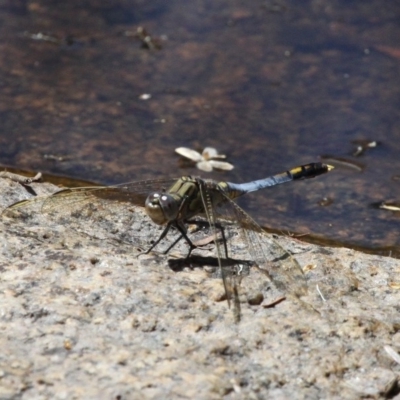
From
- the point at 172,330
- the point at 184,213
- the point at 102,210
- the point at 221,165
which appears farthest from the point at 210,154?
the point at 172,330

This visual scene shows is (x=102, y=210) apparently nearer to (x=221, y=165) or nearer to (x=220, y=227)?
(x=220, y=227)

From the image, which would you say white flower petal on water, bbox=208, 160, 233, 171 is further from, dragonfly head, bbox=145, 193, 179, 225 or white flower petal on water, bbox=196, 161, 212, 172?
dragonfly head, bbox=145, 193, 179, 225

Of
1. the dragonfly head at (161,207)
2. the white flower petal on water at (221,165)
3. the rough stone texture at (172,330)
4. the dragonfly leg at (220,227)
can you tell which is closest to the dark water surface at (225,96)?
the white flower petal on water at (221,165)

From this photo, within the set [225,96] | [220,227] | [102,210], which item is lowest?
[225,96]

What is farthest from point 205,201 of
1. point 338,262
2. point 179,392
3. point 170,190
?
point 179,392

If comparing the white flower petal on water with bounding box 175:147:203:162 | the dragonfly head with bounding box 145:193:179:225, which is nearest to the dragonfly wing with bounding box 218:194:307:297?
the dragonfly head with bounding box 145:193:179:225

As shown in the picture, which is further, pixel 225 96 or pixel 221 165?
pixel 225 96

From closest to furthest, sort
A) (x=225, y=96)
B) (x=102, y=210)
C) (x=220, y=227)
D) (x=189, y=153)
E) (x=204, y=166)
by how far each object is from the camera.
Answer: (x=220, y=227), (x=102, y=210), (x=204, y=166), (x=189, y=153), (x=225, y=96)
